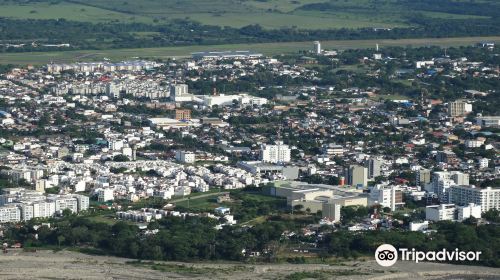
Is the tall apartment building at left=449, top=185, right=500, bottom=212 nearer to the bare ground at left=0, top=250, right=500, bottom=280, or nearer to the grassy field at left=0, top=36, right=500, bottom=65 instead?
the bare ground at left=0, top=250, right=500, bottom=280

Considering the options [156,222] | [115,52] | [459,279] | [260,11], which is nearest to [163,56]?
[115,52]

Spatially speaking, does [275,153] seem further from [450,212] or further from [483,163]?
[450,212]

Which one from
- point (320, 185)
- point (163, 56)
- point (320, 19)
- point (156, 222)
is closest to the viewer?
point (156, 222)

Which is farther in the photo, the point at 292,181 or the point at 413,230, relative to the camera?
the point at 292,181

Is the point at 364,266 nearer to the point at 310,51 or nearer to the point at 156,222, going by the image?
the point at 156,222

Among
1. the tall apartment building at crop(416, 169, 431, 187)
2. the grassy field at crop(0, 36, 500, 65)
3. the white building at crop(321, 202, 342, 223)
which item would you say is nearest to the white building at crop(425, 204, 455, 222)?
the white building at crop(321, 202, 342, 223)

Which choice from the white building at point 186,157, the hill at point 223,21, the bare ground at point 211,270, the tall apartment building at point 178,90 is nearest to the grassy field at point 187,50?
the hill at point 223,21

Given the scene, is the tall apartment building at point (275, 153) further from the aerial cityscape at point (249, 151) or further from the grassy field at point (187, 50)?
the grassy field at point (187, 50)

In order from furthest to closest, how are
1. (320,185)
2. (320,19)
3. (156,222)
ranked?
(320,19) → (320,185) → (156,222)
